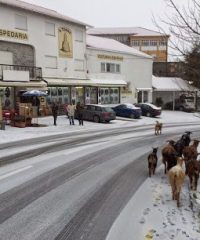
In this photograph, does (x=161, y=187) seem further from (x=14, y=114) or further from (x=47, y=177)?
(x=14, y=114)

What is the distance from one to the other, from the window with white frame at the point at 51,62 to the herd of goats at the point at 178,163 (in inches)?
857

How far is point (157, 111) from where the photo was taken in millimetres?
42188

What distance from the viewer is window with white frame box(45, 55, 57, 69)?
1434 inches

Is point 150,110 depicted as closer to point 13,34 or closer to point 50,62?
point 50,62

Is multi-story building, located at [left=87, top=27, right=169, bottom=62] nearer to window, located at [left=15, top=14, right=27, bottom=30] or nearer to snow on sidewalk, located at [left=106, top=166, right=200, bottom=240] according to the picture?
window, located at [left=15, top=14, right=27, bottom=30]

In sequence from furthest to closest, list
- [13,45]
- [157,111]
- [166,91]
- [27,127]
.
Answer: [166,91]
[157,111]
[13,45]
[27,127]

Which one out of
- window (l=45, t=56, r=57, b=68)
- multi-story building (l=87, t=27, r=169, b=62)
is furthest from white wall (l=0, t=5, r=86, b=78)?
multi-story building (l=87, t=27, r=169, b=62)

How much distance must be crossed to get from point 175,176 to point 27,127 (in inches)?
751

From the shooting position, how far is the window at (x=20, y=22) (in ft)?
111

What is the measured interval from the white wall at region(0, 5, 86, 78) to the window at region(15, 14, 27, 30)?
305 millimetres

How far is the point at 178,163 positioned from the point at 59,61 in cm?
2782

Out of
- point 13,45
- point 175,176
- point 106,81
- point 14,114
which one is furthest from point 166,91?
point 175,176

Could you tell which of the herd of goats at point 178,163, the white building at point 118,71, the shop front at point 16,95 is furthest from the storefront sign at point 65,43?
the herd of goats at point 178,163

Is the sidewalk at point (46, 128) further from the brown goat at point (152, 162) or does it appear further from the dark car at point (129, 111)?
the brown goat at point (152, 162)
